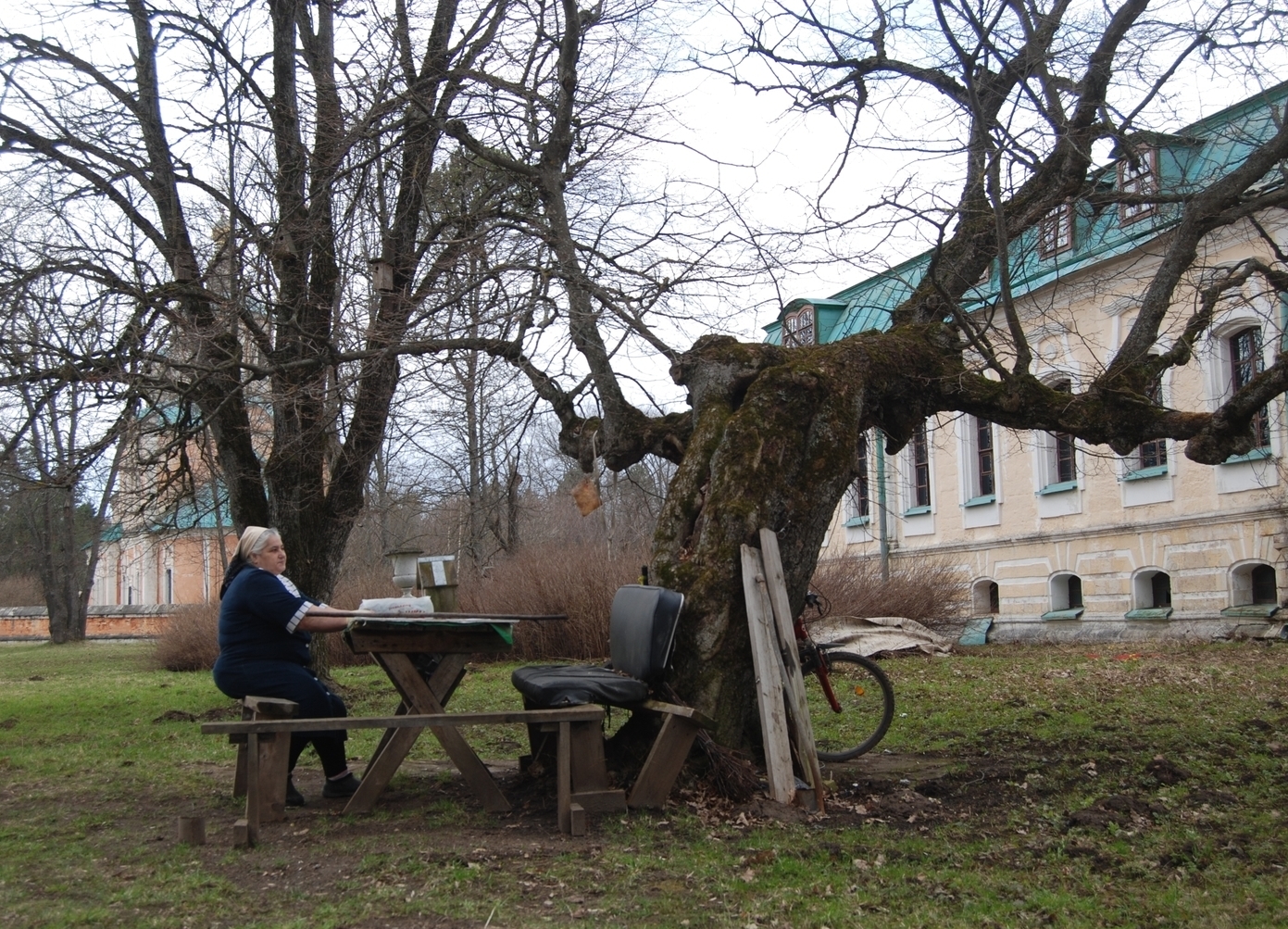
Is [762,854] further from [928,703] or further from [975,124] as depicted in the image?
[928,703]

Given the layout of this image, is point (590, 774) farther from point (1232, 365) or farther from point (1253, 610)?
point (1232, 365)

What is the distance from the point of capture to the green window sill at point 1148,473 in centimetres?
2250

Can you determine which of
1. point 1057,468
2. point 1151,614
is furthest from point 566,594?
point 1057,468

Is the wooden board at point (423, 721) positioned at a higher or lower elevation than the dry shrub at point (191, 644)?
higher

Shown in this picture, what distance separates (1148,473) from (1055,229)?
51.7 feet

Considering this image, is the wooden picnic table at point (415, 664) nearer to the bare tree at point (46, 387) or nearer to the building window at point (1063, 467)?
the bare tree at point (46, 387)

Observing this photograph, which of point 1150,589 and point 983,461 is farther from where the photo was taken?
point 983,461

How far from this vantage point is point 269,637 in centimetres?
648

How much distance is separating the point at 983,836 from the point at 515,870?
219 centimetres

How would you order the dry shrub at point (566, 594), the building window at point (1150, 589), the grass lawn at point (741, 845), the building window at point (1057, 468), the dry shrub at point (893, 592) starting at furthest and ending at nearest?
1. the building window at point (1057, 468)
2. the building window at point (1150, 589)
3. the dry shrub at point (893, 592)
4. the dry shrub at point (566, 594)
5. the grass lawn at point (741, 845)

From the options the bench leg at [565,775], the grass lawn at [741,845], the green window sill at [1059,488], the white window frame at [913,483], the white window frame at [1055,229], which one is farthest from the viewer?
the white window frame at [913,483]

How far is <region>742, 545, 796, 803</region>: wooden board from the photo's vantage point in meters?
6.07

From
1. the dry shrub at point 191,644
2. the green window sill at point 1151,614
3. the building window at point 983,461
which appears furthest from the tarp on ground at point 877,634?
the dry shrub at point 191,644

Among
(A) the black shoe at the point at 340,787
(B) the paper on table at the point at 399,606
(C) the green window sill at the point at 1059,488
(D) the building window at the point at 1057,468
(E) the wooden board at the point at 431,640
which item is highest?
(D) the building window at the point at 1057,468
